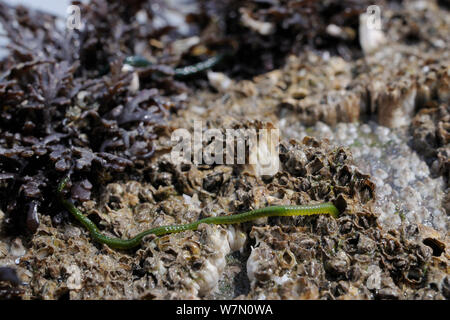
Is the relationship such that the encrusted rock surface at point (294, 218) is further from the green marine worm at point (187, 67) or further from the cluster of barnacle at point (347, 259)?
the green marine worm at point (187, 67)

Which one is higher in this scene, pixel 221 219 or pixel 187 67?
pixel 187 67

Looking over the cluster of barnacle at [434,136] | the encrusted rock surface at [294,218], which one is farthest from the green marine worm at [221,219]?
the cluster of barnacle at [434,136]

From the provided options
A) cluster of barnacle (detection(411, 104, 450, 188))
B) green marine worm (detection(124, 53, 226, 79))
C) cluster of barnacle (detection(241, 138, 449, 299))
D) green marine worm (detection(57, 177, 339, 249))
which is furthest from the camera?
green marine worm (detection(124, 53, 226, 79))

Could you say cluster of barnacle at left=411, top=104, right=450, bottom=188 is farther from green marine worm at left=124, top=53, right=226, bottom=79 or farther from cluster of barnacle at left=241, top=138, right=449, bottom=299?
green marine worm at left=124, top=53, right=226, bottom=79

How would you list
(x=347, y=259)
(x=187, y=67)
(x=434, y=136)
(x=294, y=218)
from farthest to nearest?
(x=187, y=67)
(x=434, y=136)
(x=294, y=218)
(x=347, y=259)

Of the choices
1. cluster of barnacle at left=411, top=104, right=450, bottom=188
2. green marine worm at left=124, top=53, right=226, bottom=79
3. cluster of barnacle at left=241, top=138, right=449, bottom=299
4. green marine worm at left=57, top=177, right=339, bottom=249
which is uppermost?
green marine worm at left=124, top=53, right=226, bottom=79

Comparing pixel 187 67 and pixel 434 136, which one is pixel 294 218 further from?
pixel 187 67

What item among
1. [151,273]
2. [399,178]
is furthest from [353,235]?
[151,273]

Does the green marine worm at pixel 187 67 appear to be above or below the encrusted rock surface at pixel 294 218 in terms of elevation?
above

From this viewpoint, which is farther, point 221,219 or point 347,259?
point 221,219

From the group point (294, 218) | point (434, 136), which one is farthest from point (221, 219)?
point (434, 136)

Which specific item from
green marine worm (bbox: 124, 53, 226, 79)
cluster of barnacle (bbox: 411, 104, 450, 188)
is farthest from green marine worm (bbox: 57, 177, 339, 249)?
green marine worm (bbox: 124, 53, 226, 79)
